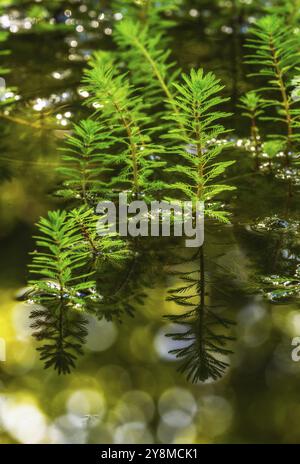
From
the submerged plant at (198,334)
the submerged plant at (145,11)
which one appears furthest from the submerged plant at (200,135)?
the submerged plant at (145,11)

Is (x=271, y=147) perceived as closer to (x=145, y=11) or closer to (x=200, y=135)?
(x=200, y=135)

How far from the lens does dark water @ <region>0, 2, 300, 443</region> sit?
4.99 ft

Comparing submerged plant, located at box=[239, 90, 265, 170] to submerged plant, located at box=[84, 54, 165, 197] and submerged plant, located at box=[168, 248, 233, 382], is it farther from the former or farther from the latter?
submerged plant, located at box=[168, 248, 233, 382]

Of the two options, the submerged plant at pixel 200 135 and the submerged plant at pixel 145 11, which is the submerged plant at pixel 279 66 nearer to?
the submerged plant at pixel 200 135

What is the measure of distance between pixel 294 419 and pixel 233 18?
2874 mm

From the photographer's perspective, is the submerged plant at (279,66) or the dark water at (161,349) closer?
the dark water at (161,349)

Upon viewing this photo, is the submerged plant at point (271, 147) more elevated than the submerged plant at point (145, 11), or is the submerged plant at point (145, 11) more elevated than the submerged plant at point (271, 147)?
the submerged plant at point (145, 11)

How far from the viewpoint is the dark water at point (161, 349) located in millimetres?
1521

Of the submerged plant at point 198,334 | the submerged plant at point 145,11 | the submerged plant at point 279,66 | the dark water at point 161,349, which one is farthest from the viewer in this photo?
the submerged plant at point 145,11

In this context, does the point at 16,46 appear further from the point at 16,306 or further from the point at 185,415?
the point at 185,415

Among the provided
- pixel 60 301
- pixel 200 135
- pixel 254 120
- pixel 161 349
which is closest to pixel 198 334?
pixel 161 349

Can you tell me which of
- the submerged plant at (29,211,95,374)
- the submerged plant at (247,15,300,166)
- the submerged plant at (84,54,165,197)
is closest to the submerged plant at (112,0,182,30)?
the submerged plant at (247,15,300,166)

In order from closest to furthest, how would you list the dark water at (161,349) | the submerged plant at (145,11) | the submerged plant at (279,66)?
the dark water at (161,349), the submerged plant at (279,66), the submerged plant at (145,11)

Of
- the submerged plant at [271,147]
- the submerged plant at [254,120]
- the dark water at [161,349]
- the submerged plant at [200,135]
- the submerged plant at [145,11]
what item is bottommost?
the dark water at [161,349]
